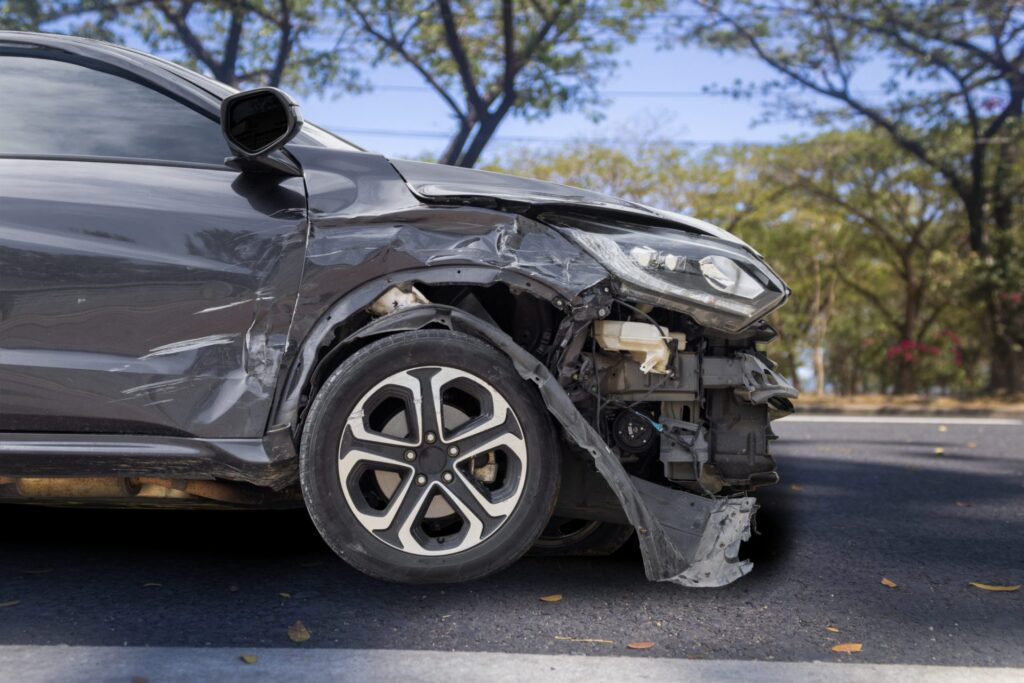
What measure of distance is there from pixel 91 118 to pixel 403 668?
2077mm

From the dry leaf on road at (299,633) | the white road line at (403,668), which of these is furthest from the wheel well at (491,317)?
the white road line at (403,668)

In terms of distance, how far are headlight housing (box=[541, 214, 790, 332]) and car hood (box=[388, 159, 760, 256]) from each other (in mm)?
56

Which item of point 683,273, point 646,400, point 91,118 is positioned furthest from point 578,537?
point 91,118

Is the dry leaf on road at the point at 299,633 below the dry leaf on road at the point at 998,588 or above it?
below

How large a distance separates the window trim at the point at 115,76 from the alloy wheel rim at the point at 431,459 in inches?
35.9

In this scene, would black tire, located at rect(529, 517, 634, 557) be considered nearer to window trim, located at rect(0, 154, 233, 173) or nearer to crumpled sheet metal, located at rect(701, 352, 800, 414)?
crumpled sheet metal, located at rect(701, 352, 800, 414)

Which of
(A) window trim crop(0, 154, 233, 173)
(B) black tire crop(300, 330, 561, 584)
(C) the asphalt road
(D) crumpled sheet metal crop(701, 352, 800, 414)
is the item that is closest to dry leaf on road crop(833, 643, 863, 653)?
(C) the asphalt road

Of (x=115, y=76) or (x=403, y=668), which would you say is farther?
(x=115, y=76)

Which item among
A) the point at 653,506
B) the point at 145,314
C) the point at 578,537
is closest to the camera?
the point at 145,314

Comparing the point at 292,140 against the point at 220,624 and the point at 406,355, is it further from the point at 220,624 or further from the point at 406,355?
the point at 220,624

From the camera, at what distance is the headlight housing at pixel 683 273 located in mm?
2840

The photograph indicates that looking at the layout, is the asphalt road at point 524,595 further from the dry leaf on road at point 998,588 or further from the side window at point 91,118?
the side window at point 91,118

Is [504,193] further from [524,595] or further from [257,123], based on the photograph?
[524,595]

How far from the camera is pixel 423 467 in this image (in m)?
2.80
